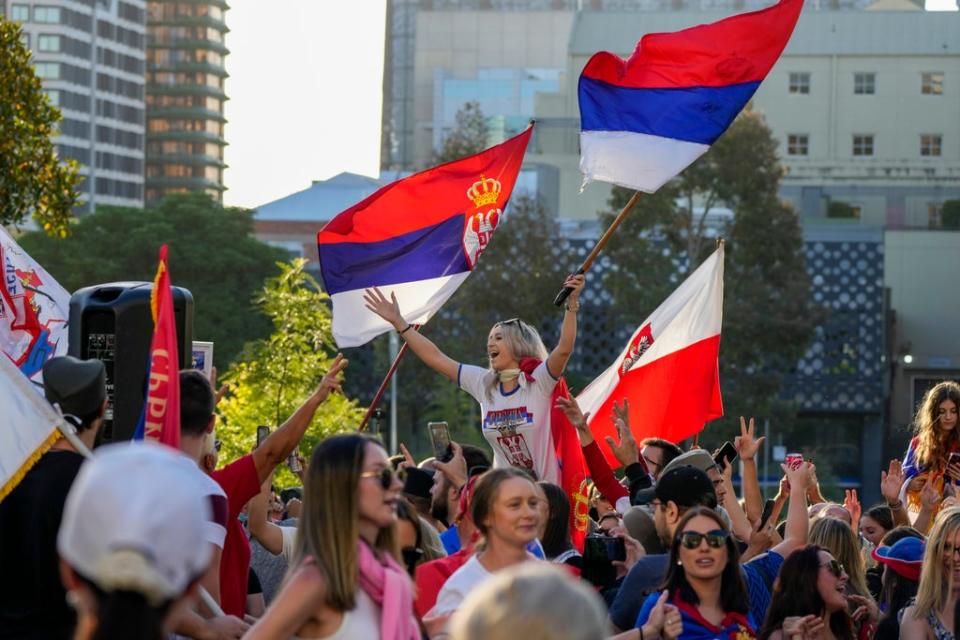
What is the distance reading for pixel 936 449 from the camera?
10.6 metres

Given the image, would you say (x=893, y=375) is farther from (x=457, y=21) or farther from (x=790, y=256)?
(x=457, y=21)

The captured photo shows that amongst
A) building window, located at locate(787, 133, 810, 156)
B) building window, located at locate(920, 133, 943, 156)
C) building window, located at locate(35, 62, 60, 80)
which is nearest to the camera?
building window, located at locate(920, 133, 943, 156)

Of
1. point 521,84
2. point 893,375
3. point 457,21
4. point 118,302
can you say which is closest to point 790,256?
point 893,375

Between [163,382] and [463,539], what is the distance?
1606 millimetres

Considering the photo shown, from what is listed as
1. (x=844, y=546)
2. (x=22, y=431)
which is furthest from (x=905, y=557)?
(x=22, y=431)

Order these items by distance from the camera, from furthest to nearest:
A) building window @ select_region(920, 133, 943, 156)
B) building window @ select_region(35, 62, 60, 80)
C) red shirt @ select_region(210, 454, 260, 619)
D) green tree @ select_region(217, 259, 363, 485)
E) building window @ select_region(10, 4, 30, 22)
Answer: building window @ select_region(35, 62, 60, 80)
building window @ select_region(10, 4, 30, 22)
building window @ select_region(920, 133, 943, 156)
green tree @ select_region(217, 259, 363, 485)
red shirt @ select_region(210, 454, 260, 619)

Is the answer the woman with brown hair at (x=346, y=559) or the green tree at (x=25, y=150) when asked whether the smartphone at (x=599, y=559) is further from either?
the green tree at (x=25, y=150)

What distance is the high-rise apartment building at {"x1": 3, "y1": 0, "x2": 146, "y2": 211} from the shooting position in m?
131

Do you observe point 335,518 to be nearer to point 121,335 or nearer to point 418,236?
point 121,335

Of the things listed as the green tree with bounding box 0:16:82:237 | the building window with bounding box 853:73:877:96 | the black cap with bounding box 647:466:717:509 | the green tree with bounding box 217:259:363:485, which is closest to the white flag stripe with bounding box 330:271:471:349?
the black cap with bounding box 647:466:717:509

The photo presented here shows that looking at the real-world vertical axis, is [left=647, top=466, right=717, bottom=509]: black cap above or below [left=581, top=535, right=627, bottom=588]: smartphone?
above

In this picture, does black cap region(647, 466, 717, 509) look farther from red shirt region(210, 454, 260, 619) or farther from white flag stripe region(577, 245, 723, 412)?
white flag stripe region(577, 245, 723, 412)

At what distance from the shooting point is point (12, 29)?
63.0 feet

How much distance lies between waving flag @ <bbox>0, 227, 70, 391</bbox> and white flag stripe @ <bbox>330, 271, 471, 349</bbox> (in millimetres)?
1622
